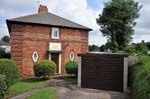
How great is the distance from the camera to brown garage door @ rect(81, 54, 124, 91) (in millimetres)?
19047

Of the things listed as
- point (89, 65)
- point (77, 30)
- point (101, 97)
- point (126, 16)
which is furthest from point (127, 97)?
point (126, 16)

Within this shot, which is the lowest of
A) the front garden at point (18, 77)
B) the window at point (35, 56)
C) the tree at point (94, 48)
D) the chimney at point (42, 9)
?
the front garden at point (18, 77)

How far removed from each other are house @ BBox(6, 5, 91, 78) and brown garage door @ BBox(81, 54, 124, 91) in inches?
396

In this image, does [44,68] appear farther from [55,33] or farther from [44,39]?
[55,33]

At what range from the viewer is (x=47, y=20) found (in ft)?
102

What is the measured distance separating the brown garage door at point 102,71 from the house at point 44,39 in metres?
10.1

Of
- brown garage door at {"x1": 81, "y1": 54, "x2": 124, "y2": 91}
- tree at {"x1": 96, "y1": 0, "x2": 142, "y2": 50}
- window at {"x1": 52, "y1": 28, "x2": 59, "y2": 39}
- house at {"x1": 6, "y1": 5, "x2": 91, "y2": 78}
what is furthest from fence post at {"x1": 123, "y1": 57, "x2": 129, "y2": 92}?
tree at {"x1": 96, "y1": 0, "x2": 142, "y2": 50}

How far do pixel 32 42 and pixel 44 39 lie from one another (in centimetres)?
152

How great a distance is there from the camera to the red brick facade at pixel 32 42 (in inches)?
1106

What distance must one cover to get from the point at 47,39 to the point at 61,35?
6.18 ft

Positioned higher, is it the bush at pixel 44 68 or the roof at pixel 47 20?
the roof at pixel 47 20

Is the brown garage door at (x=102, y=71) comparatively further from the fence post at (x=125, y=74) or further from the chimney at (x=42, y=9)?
the chimney at (x=42, y=9)

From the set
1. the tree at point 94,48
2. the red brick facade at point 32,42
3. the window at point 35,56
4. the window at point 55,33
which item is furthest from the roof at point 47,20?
the tree at point 94,48

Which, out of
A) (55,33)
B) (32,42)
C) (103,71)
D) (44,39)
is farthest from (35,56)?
(103,71)
